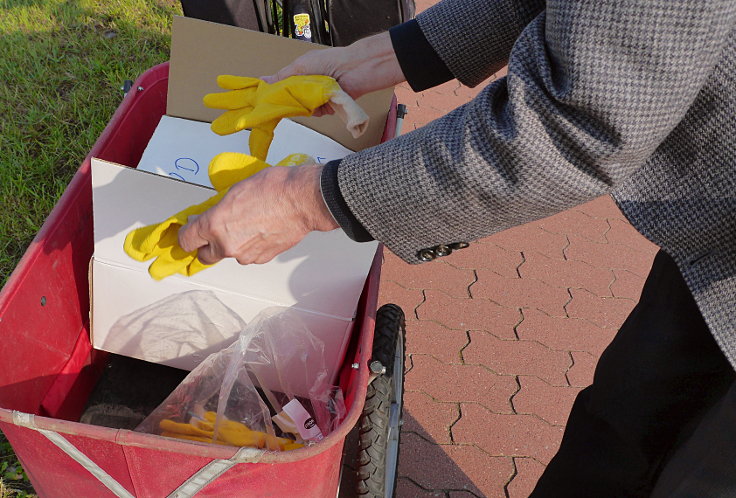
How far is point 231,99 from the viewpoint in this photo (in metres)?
1.43

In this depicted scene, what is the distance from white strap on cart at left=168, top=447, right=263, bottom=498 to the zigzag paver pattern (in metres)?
0.89

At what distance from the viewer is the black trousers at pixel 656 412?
106cm

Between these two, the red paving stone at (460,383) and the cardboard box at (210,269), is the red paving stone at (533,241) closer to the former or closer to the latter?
the red paving stone at (460,383)

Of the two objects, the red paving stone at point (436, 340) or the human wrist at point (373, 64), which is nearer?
the human wrist at point (373, 64)

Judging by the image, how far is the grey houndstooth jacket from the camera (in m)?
0.75

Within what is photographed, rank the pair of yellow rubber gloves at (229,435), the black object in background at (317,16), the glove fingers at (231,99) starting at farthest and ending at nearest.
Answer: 1. the black object in background at (317,16)
2. the glove fingers at (231,99)
3. the pair of yellow rubber gloves at (229,435)

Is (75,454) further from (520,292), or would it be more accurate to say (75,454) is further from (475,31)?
(520,292)

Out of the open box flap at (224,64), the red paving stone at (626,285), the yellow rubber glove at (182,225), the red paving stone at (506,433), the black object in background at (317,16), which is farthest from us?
the red paving stone at (626,285)

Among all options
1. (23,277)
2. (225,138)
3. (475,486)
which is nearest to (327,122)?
(225,138)

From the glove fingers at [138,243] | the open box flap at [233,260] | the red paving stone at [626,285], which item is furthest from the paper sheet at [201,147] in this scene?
the red paving stone at [626,285]

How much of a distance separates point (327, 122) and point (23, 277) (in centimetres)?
87

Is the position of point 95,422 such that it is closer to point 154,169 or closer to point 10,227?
point 154,169

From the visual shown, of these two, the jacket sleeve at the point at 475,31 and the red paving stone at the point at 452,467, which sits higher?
the jacket sleeve at the point at 475,31

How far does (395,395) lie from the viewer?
173 cm
